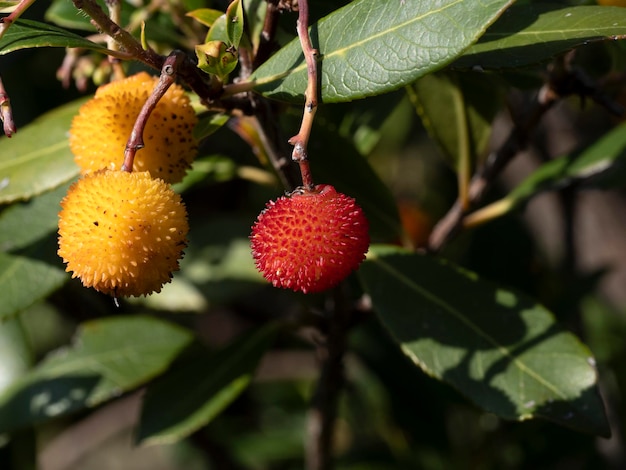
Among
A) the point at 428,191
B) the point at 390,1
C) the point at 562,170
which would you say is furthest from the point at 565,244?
the point at 390,1

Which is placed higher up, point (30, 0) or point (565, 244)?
point (30, 0)

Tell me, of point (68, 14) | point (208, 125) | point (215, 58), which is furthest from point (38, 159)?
point (215, 58)

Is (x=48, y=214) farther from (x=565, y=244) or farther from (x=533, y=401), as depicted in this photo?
(x=565, y=244)

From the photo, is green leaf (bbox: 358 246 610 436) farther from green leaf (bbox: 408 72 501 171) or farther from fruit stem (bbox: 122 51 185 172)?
fruit stem (bbox: 122 51 185 172)

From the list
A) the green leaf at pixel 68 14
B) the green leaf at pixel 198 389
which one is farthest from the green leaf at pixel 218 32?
the green leaf at pixel 198 389

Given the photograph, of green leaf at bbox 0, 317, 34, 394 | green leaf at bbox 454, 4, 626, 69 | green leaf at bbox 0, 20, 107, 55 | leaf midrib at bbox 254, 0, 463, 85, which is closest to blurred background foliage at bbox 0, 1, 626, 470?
green leaf at bbox 0, 317, 34, 394

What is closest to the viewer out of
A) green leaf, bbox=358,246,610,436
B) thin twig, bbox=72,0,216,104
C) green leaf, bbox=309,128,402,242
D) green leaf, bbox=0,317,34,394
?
thin twig, bbox=72,0,216,104

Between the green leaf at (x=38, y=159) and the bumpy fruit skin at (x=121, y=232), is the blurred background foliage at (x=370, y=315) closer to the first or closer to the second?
the green leaf at (x=38, y=159)
